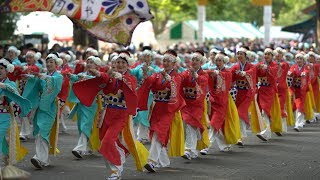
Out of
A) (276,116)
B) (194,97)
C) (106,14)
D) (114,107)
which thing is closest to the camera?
(114,107)

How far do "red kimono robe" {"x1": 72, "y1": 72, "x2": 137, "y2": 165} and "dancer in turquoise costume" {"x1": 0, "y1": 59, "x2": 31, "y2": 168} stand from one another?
3.12ft

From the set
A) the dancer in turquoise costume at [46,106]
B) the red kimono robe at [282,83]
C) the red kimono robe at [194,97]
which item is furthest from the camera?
the red kimono robe at [282,83]

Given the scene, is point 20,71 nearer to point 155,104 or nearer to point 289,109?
point 155,104

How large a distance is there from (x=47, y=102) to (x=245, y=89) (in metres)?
4.31

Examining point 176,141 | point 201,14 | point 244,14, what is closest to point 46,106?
point 176,141

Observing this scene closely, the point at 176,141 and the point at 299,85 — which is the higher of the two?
the point at 299,85

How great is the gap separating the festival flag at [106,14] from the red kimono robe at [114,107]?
0.76m

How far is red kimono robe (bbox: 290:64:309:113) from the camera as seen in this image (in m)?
18.8

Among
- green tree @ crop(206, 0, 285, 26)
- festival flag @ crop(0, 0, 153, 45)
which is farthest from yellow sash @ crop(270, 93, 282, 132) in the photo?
green tree @ crop(206, 0, 285, 26)

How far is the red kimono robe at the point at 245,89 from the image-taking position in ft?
49.8

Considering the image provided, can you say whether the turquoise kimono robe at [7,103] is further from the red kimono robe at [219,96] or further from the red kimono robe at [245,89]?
the red kimono robe at [245,89]

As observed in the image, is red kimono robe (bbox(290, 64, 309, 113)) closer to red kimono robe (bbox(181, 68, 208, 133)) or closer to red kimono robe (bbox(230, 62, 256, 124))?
red kimono robe (bbox(230, 62, 256, 124))

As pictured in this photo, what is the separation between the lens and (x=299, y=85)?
1903 cm

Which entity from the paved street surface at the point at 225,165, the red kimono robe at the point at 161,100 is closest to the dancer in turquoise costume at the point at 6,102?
the paved street surface at the point at 225,165
